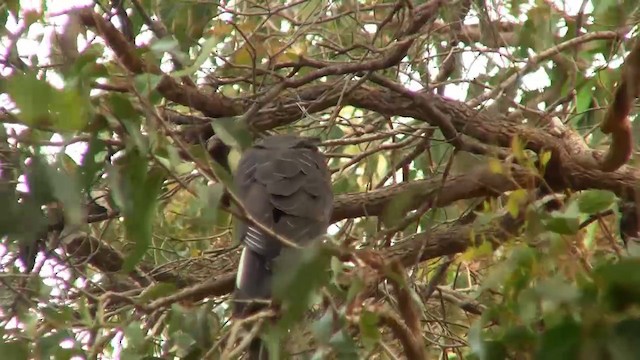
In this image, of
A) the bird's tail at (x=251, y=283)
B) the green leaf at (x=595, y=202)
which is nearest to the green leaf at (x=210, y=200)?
the green leaf at (x=595, y=202)

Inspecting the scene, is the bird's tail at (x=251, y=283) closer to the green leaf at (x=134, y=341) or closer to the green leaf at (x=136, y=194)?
the green leaf at (x=134, y=341)

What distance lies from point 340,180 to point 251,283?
1.24 metres

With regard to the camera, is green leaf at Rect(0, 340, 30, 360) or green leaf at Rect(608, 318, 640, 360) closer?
green leaf at Rect(608, 318, 640, 360)

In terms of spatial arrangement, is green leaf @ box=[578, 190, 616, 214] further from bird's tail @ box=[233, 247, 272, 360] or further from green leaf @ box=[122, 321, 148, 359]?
bird's tail @ box=[233, 247, 272, 360]

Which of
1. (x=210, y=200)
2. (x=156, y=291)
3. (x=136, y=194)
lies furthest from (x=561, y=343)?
(x=156, y=291)

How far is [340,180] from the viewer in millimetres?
4031

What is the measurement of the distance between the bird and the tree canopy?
10cm

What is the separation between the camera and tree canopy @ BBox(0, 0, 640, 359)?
169cm

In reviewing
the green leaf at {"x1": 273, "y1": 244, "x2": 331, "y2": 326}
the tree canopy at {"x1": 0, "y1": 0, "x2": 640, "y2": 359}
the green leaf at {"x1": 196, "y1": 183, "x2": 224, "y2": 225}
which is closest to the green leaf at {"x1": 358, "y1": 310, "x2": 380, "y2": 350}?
the tree canopy at {"x1": 0, "y1": 0, "x2": 640, "y2": 359}

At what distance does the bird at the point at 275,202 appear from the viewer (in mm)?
2859

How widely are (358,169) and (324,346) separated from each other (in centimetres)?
239

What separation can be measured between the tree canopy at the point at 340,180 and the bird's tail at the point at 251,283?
9 centimetres

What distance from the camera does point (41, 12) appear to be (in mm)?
2547

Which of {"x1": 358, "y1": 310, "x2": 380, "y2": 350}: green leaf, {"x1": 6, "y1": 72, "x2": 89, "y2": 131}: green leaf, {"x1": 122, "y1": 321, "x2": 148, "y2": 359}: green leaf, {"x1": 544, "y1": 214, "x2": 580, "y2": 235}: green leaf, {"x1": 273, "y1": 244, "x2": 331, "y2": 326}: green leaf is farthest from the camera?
{"x1": 122, "y1": 321, "x2": 148, "y2": 359}: green leaf
